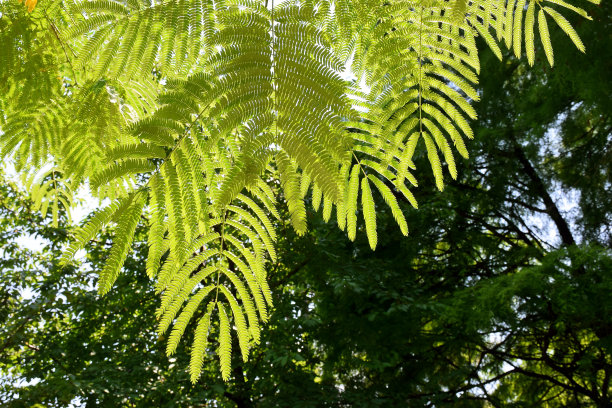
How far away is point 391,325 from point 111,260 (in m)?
6.57

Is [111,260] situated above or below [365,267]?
below

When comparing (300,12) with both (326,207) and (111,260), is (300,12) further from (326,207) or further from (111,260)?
(111,260)

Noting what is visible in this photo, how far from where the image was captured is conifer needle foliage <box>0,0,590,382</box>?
1.37 m

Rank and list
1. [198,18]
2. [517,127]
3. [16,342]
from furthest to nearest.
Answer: [517,127] < [16,342] < [198,18]

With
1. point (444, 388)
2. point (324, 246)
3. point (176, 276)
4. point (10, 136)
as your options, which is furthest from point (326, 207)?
point (444, 388)

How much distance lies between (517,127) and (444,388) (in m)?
4.34

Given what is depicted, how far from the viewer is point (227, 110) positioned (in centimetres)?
140

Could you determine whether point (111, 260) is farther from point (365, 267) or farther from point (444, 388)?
Result: point (444, 388)

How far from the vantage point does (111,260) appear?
1352 millimetres

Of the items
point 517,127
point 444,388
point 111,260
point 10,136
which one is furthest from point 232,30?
point 444,388

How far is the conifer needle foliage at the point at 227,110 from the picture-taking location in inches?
54.1

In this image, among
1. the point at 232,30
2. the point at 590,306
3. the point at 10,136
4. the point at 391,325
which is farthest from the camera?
the point at 391,325

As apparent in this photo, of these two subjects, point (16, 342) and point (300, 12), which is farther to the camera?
point (16, 342)

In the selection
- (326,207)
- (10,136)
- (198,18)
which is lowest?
(326,207)
